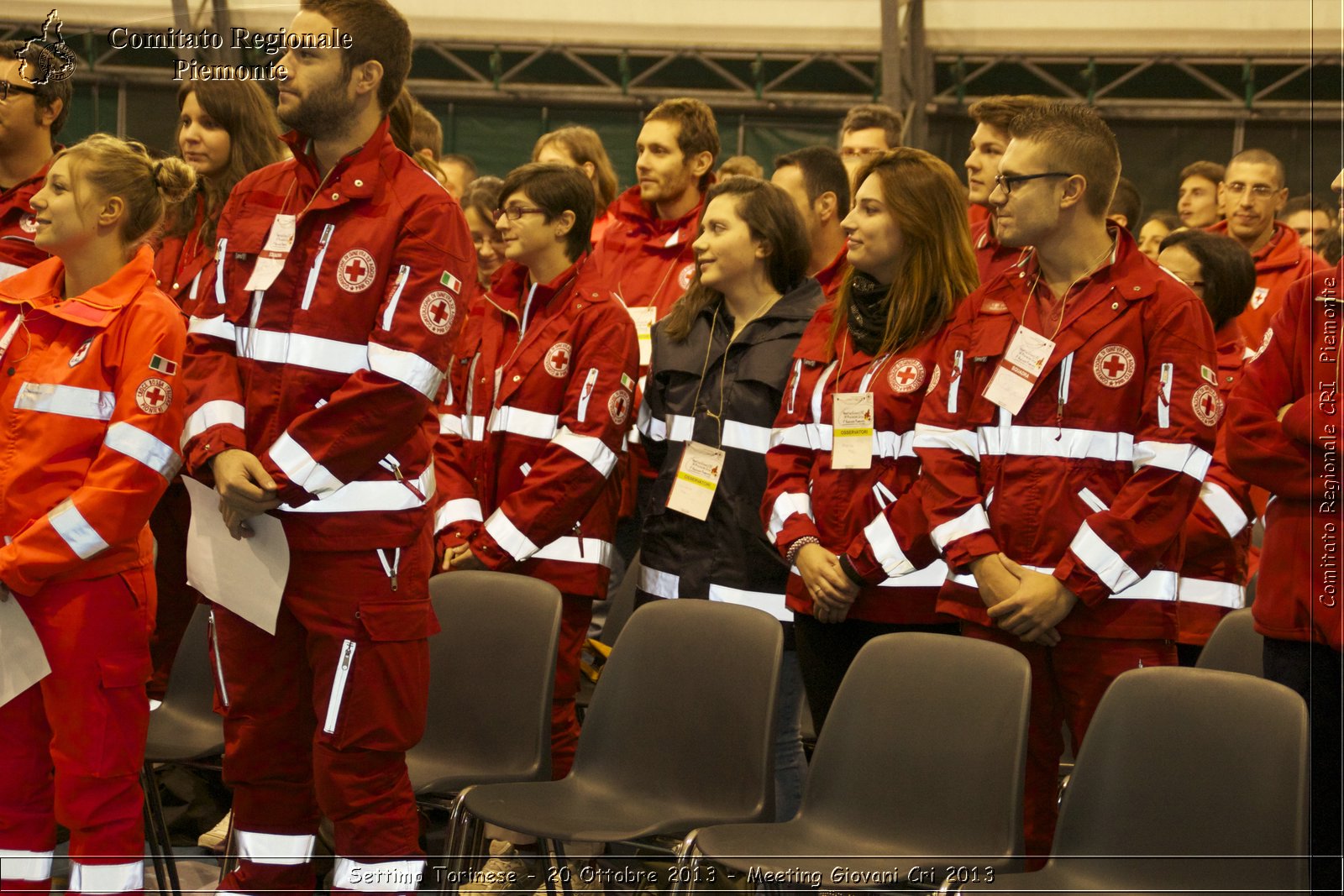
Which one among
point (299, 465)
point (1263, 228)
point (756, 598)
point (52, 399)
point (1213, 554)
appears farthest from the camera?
point (1263, 228)

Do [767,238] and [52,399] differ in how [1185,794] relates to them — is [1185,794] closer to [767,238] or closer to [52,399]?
[767,238]

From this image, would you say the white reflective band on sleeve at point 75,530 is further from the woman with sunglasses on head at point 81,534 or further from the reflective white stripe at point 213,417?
the reflective white stripe at point 213,417

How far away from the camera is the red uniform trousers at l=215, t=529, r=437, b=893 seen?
104 inches

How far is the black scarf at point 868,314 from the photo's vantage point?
3.30 metres

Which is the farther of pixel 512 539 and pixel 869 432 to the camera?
pixel 512 539

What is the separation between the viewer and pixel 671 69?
9.95m

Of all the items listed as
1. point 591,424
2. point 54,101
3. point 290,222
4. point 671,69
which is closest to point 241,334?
point 290,222

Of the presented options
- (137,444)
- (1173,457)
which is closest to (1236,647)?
(1173,457)

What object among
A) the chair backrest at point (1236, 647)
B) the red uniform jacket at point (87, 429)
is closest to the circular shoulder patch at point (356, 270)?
the red uniform jacket at point (87, 429)

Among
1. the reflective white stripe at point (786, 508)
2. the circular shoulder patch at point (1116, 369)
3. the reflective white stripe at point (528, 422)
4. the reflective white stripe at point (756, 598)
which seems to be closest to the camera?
the circular shoulder patch at point (1116, 369)

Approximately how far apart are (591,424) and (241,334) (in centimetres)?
110

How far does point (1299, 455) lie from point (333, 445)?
187 cm

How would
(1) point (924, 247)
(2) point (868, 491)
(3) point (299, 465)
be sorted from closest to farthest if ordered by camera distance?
(3) point (299, 465) < (2) point (868, 491) < (1) point (924, 247)

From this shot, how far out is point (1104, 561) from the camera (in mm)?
2637
